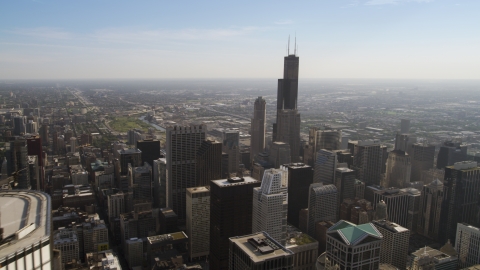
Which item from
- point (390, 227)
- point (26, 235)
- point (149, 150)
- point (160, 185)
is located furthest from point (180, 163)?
point (26, 235)

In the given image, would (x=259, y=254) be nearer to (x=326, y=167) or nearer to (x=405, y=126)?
(x=326, y=167)

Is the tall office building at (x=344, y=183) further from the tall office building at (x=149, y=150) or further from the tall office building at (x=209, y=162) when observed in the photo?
the tall office building at (x=149, y=150)

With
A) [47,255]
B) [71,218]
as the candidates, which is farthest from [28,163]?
[47,255]

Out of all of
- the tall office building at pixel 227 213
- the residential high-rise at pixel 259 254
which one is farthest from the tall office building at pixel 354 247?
the tall office building at pixel 227 213

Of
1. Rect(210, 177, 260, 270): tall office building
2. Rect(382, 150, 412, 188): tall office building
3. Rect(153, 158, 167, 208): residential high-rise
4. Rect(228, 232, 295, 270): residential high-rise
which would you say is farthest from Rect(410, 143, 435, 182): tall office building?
Rect(228, 232, 295, 270): residential high-rise

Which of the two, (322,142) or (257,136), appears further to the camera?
(257,136)

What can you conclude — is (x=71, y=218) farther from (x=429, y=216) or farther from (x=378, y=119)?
(x=378, y=119)
